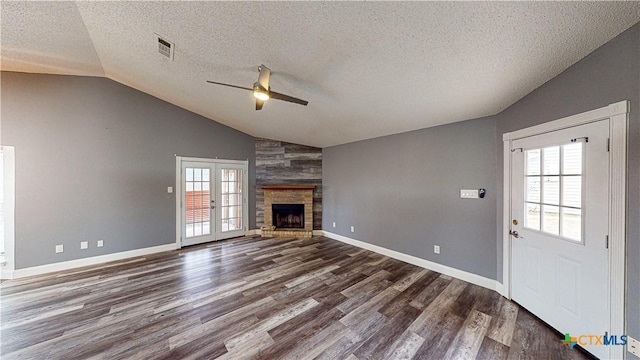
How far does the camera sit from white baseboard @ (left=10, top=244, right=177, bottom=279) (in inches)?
128

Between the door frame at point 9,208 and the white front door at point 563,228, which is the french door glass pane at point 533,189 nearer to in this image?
the white front door at point 563,228

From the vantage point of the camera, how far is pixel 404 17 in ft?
5.07

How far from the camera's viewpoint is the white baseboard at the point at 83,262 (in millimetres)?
3249

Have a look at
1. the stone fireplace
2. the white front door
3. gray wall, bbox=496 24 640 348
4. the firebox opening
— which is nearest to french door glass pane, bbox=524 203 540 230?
the white front door

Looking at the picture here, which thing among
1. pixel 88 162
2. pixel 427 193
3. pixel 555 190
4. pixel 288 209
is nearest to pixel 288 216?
pixel 288 209

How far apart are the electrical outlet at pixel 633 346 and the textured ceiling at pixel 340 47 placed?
2.19 meters

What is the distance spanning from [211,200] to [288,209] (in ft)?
6.27

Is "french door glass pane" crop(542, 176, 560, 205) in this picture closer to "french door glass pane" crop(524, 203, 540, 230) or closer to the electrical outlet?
Answer: "french door glass pane" crop(524, 203, 540, 230)

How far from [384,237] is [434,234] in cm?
100

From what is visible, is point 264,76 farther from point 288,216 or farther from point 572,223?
point 288,216

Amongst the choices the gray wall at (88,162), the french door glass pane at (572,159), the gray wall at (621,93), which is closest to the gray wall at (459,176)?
the gray wall at (621,93)

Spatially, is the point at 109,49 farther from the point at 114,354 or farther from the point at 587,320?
the point at 587,320

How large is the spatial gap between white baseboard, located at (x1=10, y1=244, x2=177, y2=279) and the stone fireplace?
7.31ft

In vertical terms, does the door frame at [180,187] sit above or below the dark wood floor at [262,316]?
above
